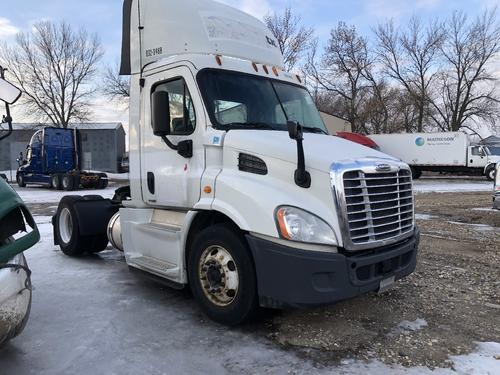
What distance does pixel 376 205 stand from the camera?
4258mm

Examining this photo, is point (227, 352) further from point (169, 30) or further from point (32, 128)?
point (32, 128)

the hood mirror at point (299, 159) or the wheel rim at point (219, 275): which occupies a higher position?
the hood mirror at point (299, 159)

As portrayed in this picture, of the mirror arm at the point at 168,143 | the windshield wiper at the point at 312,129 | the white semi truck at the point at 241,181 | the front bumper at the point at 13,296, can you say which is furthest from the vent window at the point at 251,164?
the front bumper at the point at 13,296

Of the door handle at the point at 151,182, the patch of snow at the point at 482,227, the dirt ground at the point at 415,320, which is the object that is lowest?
the patch of snow at the point at 482,227

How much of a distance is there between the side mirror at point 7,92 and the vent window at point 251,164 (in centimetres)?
196

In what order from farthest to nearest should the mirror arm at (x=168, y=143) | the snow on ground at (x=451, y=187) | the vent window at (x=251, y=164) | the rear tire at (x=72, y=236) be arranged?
the snow on ground at (x=451, y=187) → the rear tire at (x=72, y=236) → the mirror arm at (x=168, y=143) → the vent window at (x=251, y=164)

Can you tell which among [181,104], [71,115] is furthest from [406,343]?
[71,115]

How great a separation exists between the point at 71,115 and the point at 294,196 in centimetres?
4735

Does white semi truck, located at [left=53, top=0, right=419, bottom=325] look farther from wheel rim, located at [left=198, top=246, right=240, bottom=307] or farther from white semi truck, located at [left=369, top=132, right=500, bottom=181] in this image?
white semi truck, located at [left=369, top=132, right=500, bottom=181]

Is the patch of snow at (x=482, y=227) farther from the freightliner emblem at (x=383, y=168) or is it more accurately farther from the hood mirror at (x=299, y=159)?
the hood mirror at (x=299, y=159)

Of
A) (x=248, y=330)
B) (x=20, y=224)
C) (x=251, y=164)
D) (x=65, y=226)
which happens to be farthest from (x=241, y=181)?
(x=65, y=226)

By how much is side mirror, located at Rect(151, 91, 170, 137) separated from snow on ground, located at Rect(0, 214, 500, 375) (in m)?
1.92

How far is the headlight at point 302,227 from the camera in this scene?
3936 mm

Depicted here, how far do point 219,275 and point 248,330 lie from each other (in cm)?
58
